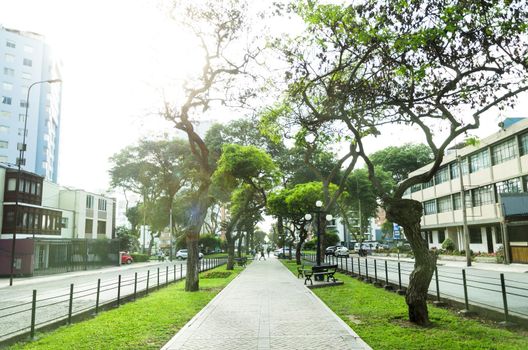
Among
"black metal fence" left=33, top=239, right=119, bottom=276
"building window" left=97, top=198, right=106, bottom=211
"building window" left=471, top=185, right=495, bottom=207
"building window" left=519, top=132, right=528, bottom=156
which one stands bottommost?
"black metal fence" left=33, top=239, right=119, bottom=276

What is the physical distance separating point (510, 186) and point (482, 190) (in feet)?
14.4

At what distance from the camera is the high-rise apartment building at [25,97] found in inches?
2616

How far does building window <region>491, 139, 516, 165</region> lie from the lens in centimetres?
3212

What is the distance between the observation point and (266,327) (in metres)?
9.30

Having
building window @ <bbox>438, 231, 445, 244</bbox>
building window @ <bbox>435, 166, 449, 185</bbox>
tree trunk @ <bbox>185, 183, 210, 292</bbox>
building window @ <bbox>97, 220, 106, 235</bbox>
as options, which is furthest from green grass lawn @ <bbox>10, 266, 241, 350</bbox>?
building window @ <bbox>97, 220, 106, 235</bbox>

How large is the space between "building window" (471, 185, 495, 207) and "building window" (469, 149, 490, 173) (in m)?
1.79

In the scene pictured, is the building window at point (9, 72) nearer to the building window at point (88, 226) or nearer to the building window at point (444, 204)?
the building window at point (88, 226)

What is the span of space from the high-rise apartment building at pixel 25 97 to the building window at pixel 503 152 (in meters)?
61.4

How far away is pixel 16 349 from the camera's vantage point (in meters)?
7.74

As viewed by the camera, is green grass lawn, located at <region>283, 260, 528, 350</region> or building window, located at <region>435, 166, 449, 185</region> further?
building window, located at <region>435, 166, 449, 185</region>

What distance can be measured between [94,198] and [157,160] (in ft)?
35.5

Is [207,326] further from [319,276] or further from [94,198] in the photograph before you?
[94,198]

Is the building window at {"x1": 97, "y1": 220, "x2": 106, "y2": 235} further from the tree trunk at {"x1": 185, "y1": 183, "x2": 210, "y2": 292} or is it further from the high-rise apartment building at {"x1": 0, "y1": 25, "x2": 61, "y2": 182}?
the tree trunk at {"x1": 185, "y1": 183, "x2": 210, "y2": 292}

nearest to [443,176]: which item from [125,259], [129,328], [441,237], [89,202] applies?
[441,237]
